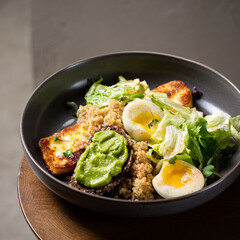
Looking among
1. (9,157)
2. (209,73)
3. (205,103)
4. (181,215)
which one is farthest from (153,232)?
(9,157)

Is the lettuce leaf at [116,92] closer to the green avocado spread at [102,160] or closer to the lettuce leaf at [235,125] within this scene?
the green avocado spread at [102,160]

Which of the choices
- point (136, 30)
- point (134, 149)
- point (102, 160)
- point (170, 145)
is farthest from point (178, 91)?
point (136, 30)

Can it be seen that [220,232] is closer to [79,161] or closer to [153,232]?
[153,232]

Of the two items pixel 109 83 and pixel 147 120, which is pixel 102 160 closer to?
pixel 147 120

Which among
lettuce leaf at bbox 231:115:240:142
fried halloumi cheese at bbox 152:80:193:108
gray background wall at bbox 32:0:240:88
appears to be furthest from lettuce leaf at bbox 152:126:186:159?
gray background wall at bbox 32:0:240:88

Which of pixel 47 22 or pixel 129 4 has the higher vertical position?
pixel 129 4

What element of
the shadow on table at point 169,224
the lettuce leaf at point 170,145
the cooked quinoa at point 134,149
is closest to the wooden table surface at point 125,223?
the shadow on table at point 169,224

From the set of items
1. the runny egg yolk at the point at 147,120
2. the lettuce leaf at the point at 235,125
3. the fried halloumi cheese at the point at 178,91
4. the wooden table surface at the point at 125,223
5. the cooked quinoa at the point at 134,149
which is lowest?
the wooden table surface at the point at 125,223
